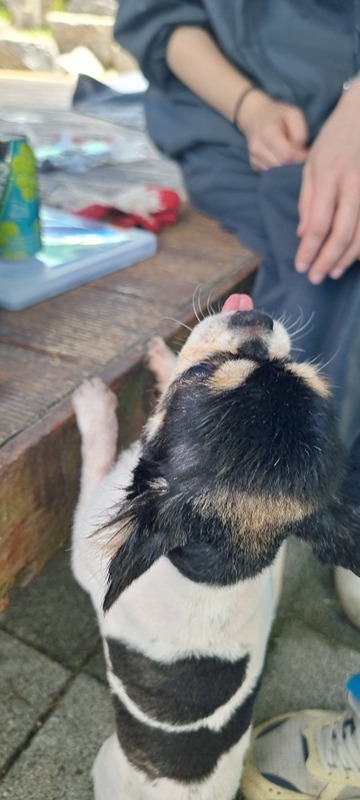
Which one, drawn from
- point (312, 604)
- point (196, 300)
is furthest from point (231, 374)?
point (312, 604)

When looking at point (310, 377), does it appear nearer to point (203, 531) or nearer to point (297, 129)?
point (203, 531)

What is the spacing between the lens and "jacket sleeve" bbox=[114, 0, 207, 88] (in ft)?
6.75

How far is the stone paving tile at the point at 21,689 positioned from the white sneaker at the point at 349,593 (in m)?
0.79

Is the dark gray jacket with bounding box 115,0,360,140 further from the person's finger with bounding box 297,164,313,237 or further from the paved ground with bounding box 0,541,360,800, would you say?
the paved ground with bounding box 0,541,360,800

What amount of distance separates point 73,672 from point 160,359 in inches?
34.6

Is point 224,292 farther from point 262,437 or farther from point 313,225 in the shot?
point 262,437

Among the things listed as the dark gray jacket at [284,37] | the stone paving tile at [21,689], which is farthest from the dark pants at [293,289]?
the stone paving tile at [21,689]

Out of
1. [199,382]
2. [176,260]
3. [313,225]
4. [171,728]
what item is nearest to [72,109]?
[176,260]

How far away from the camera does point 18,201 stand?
5.08 ft

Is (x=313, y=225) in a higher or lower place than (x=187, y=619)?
higher

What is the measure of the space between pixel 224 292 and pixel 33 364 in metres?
0.63

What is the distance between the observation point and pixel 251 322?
1.22 m

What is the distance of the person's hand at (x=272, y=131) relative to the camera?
188 cm

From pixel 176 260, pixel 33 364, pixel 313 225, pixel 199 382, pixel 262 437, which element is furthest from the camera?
pixel 176 260
